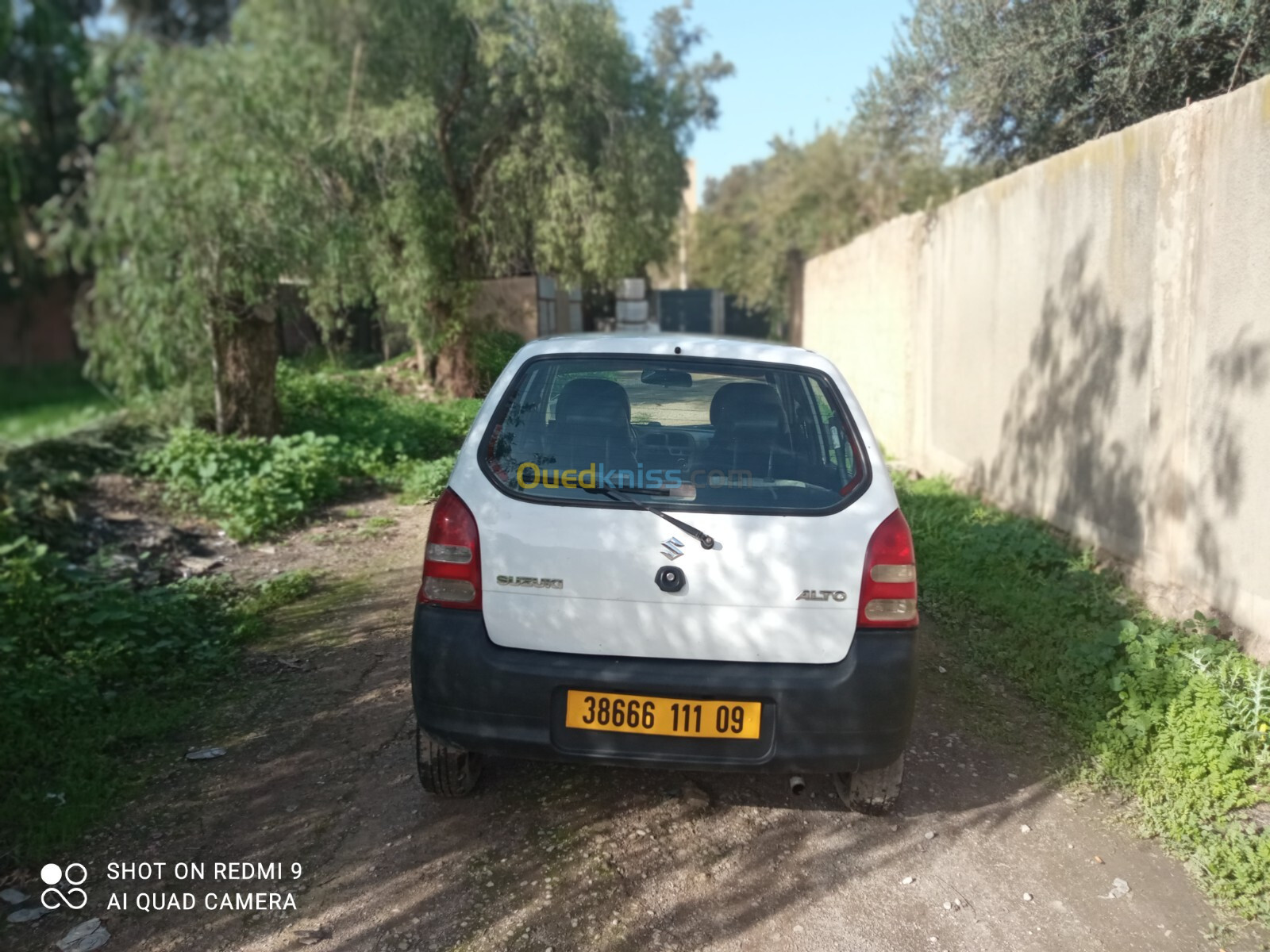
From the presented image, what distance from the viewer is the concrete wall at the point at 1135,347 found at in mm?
4457

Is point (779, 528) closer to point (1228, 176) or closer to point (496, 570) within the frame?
point (496, 570)

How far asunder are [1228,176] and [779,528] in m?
3.19

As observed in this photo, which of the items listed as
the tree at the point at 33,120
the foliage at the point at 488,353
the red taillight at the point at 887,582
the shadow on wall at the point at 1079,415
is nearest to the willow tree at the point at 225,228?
the foliage at the point at 488,353

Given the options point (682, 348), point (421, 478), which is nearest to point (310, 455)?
point (421, 478)

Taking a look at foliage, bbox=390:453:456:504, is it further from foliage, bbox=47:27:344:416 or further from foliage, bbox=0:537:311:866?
foliage, bbox=0:537:311:866

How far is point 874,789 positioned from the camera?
341 centimetres

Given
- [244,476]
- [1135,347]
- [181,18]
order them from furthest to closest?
[244,476] → [1135,347] → [181,18]

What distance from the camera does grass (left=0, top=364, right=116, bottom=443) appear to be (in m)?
1.85

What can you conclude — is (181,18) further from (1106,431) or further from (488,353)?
(1106,431)

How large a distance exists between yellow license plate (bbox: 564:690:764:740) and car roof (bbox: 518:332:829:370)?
1176 millimetres

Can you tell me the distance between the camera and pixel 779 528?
120 inches

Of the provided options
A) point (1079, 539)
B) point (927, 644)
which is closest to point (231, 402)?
point (927, 644)

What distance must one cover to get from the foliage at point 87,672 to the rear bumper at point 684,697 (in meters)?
1.48

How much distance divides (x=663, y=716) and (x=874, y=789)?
0.91 meters
